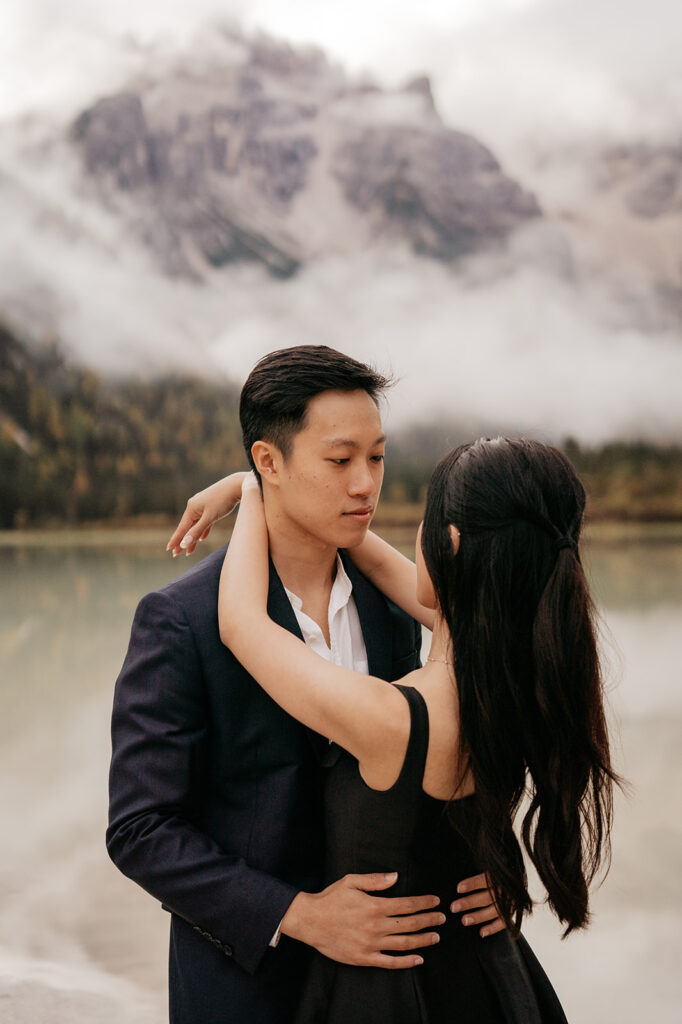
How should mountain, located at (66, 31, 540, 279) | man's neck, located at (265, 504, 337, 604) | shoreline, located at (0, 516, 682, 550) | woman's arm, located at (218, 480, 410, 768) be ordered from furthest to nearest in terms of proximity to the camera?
1. mountain, located at (66, 31, 540, 279)
2. shoreline, located at (0, 516, 682, 550)
3. man's neck, located at (265, 504, 337, 604)
4. woman's arm, located at (218, 480, 410, 768)

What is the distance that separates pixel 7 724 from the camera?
582 centimetres

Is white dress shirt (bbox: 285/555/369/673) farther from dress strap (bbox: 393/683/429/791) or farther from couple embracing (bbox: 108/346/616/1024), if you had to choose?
dress strap (bbox: 393/683/429/791)

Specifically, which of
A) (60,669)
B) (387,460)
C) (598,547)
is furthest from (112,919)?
(598,547)

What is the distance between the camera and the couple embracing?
3.40ft

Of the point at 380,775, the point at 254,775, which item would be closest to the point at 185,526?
the point at 254,775

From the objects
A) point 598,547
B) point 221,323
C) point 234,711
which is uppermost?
point 221,323

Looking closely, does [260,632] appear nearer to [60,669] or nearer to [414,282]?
[60,669]

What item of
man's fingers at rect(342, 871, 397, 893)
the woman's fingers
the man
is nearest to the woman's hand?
the woman's fingers

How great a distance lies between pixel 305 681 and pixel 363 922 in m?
0.31

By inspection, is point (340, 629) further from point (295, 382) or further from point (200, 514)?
point (295, 382)

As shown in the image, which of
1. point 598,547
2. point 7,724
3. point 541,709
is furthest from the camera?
point 598,547

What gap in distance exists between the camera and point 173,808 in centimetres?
111

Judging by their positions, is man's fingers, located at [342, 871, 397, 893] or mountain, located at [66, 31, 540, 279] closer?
man's fingers, located at [342, 871, 397, 893]

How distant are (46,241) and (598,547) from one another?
687cm
